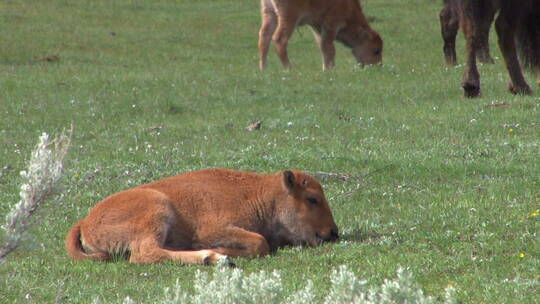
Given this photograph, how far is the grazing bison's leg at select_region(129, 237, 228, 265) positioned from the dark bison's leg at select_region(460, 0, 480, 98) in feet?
24.4

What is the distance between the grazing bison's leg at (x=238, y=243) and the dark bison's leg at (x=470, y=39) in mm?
6988

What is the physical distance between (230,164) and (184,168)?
557 mm

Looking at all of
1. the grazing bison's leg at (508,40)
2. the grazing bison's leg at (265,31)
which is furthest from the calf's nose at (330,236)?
the grazing bison's leg at (265,31)

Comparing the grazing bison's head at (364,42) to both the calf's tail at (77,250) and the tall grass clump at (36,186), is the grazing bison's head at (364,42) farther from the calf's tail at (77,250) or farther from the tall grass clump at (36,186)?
the tall grass clump at (36,186)

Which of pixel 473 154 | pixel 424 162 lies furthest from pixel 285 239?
pixel 473 154

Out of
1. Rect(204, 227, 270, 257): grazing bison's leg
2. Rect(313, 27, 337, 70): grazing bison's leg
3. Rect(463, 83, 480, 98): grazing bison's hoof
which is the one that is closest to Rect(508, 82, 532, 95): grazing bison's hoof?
Rect(463, 83, 480, 98): grazing bison's hoof

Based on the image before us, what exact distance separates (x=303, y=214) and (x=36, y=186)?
386 centimetres

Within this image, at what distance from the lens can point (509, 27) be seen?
44.2 ft

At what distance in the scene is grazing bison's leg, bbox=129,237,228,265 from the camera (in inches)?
280

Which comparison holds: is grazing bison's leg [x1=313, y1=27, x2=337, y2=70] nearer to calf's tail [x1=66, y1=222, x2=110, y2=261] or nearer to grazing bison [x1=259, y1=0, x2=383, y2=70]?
grazing bison [x1=259, y1=0, x2=383, y2=70]

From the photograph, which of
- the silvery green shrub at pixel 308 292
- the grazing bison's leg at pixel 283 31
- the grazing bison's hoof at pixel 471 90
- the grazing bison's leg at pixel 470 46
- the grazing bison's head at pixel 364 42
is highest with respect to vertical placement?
the silvery green shrub at pixel 308 292

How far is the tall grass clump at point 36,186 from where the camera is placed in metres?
4.02

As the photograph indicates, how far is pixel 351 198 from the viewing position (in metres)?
9.38

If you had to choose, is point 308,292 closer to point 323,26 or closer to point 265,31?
point 323,26
